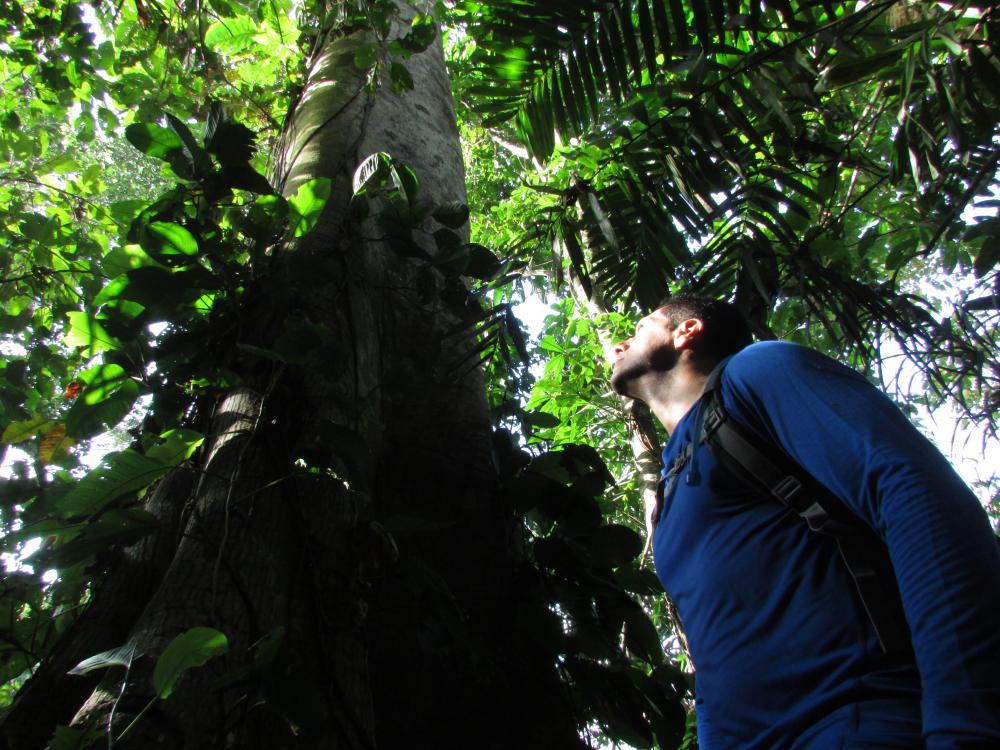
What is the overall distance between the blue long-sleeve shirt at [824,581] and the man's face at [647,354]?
42 centimetres

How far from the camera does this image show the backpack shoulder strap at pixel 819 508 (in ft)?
2.90

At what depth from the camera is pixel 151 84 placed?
3.53 meters

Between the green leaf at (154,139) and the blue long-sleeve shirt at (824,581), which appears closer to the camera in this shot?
the blue long-sleeve shirt at (824,581)

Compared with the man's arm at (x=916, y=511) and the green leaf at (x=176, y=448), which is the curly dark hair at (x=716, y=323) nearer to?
the man's arm at (x=916, y=511)

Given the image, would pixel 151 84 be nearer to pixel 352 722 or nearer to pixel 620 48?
pixel 620 48

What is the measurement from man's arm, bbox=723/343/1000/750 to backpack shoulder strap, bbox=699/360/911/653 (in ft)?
0.12

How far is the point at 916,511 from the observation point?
81 centimetres

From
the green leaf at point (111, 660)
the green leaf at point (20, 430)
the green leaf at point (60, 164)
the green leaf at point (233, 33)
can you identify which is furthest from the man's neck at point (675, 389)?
the green leaf at point (60, 164)

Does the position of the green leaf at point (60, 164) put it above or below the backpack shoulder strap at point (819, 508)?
above

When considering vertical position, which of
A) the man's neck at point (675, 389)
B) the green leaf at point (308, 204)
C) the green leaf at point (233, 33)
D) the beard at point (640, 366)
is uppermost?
the green leaf at point (233, 33)

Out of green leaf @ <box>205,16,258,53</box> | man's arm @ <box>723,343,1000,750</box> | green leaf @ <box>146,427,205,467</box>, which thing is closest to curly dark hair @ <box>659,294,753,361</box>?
man's arm @ <box>723,343,1000,750</box>

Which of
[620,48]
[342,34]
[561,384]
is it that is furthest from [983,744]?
[561,384]

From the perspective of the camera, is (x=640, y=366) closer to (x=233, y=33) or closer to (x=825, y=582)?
(x=825, y=582)

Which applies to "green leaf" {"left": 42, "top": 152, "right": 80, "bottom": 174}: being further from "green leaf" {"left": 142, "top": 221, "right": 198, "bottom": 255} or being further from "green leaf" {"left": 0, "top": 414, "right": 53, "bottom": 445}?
"green leaf" {"left": 142, "top": 221, "right": 198, "bottom": 255}
